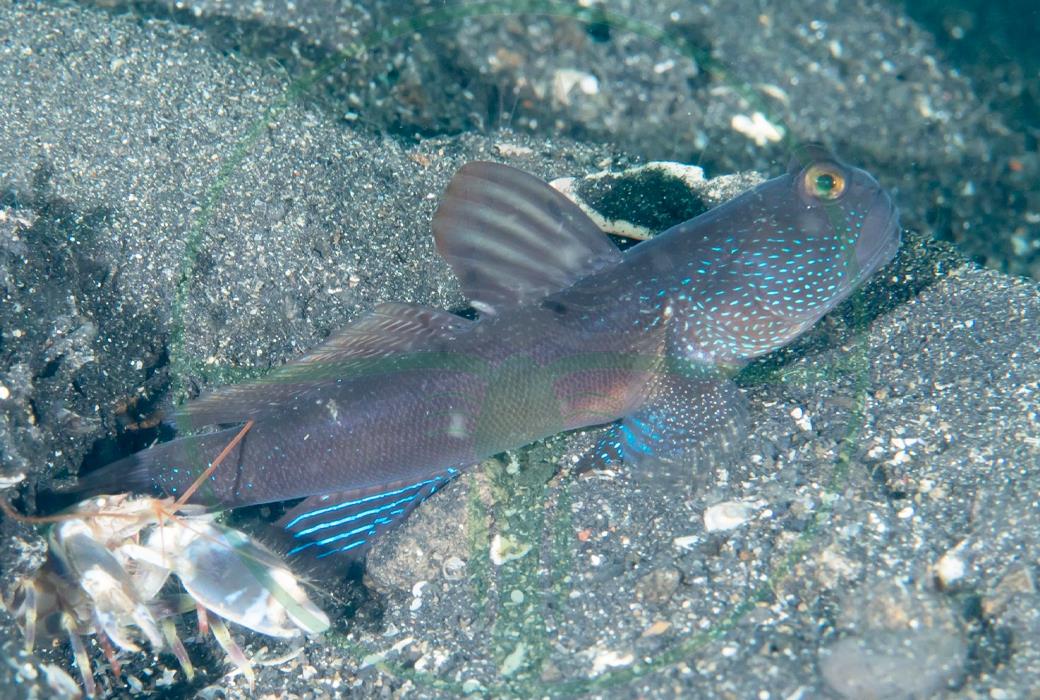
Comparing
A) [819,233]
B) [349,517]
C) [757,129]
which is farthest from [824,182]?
[757,129]

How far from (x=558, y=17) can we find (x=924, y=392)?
441 centimetres

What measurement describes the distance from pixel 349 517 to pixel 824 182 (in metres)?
2.66

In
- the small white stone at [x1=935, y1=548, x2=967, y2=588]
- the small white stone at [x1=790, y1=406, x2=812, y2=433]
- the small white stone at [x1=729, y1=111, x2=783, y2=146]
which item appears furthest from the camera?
the small white stone at [x1=729, y1=111, x2=783, y2=146]

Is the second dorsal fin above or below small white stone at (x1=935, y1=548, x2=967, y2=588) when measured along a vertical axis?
above

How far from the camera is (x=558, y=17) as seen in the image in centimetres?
609

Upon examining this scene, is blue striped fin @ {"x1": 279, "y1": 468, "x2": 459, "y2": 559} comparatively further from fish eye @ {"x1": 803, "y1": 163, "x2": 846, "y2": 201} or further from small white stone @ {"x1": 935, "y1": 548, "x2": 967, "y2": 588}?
fish eye @ {"x1": 803, "y1": 163, "x2": 846, "y2": 201}

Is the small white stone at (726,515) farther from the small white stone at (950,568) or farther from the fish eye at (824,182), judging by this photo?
the fish eye at (824,182)

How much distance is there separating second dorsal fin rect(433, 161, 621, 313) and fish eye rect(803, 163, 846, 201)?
3.20 ft

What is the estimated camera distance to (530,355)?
3.11 meters

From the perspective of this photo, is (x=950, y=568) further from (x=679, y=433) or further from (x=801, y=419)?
(x=679, y=433)

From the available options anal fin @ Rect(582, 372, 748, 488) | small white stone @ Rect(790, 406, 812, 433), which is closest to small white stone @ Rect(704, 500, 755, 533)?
anal fin @ Rect(582, 372, 748, 488)

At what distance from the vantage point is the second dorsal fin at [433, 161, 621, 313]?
10.5ft

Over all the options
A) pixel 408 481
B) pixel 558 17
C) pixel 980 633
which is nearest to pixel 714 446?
pixel 980 633

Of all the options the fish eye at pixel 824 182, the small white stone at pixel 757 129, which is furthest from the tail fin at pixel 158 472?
the small white stone at pixel 757 129
